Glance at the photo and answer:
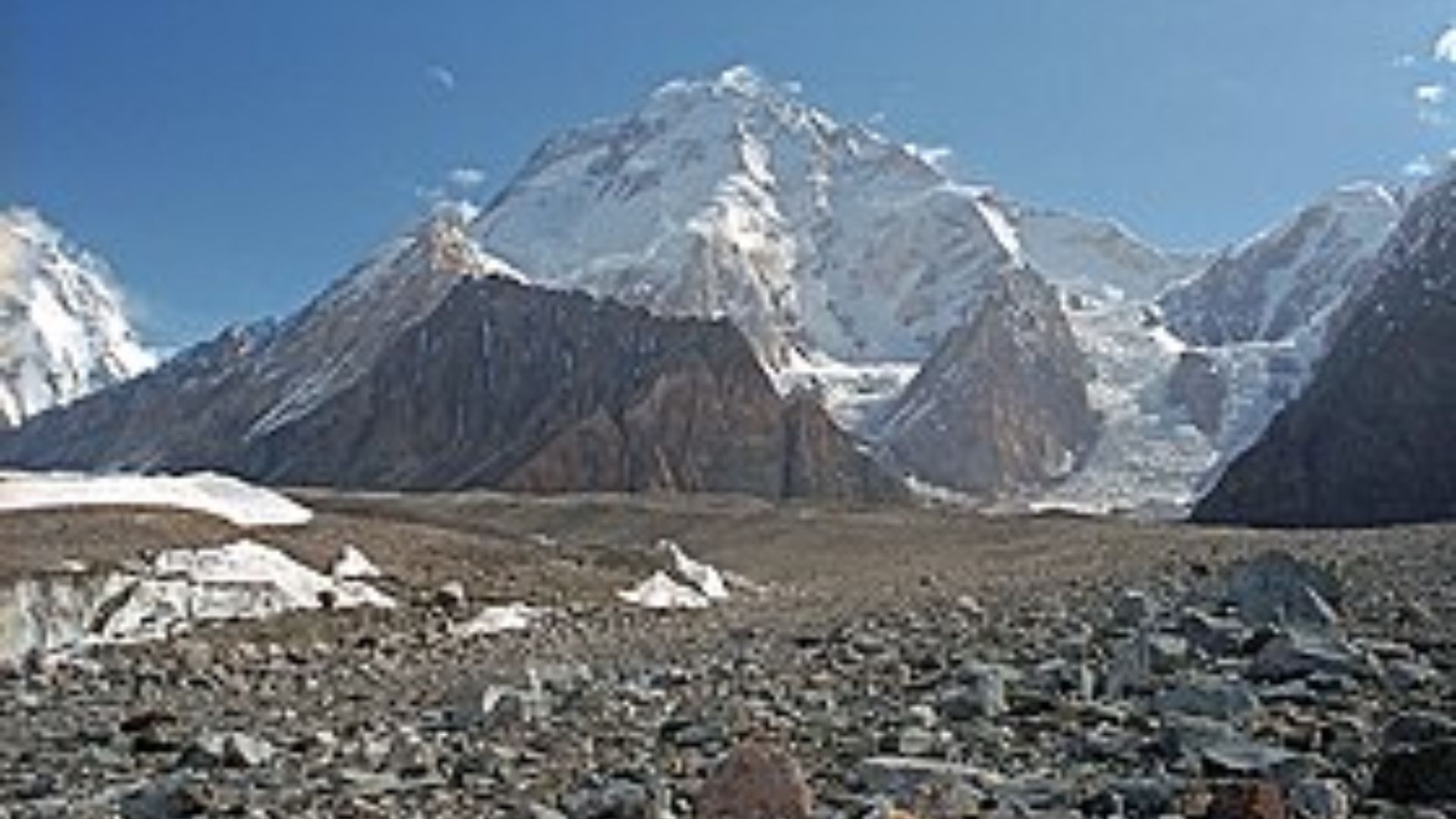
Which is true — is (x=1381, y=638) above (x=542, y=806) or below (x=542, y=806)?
above

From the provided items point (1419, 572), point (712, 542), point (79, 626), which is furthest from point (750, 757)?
point (712, 542)

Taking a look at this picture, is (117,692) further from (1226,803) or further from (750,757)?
(1226,803)

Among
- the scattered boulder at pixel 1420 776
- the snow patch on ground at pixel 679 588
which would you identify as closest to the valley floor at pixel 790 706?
the scattered boulder at pixel 1420 776

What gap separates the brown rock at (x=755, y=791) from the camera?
10.7m

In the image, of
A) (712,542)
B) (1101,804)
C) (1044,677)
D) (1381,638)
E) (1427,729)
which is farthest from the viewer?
(712,542)

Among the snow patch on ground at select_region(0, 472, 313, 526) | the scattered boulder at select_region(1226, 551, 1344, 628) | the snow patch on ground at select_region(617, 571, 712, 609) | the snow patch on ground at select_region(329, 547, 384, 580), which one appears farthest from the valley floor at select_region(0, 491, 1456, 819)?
the snow patch on ground at select_region(0, 472, 313, 526)

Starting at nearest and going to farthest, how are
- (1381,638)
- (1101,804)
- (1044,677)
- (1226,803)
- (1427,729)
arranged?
1. (1226,803)
2. (1101,804)
3. (1427,729)
4. (1044,677)
5. (1381,638)

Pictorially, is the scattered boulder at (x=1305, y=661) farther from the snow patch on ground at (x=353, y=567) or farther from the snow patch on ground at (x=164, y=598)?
the snow patch on ground at (x=353, y=567)

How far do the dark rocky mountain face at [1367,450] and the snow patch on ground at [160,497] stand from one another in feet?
404

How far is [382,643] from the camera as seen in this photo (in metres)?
32.6

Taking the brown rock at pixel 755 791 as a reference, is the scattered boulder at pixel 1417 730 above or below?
above

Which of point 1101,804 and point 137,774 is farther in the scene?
point 137,774

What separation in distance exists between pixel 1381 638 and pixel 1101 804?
22.0 ft

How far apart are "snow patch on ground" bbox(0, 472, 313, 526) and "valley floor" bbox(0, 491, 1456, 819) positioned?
11.9 metres
